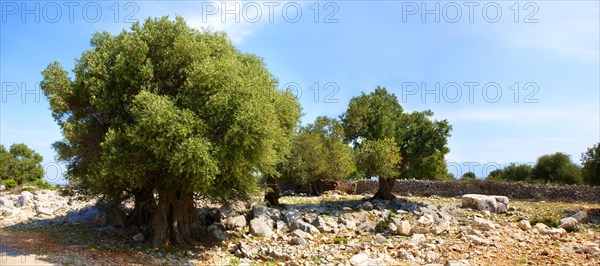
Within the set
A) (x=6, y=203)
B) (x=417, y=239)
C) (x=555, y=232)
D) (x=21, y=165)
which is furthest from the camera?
(x=21, y=165)

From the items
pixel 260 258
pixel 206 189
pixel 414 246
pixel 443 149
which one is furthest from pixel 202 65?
pixel 443 149

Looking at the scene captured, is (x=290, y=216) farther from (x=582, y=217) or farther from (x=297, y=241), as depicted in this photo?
(x=582, y=217)

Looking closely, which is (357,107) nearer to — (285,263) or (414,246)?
(414,246)

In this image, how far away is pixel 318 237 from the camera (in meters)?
23.2

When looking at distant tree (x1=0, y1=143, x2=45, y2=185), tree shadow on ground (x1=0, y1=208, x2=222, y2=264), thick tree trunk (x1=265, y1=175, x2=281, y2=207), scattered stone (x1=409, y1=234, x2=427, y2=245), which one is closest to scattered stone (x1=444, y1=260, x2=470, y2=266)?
scattered stone (x1=409, y1=234, x2=427, y2=245)

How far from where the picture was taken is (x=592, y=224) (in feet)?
90.9

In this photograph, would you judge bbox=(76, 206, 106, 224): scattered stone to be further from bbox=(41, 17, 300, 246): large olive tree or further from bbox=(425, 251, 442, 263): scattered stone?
bbox=(425, 251, 442, 263): scattered stone

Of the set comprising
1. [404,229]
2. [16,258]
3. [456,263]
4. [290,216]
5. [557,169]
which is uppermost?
[557,169]

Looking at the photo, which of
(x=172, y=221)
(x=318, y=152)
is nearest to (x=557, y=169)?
(x=318, y=152)

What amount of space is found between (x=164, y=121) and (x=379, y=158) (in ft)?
64.7

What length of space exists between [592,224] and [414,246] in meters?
14.4

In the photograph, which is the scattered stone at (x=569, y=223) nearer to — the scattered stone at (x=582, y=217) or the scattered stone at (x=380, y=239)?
the scattered stone at (x=582, y=217)

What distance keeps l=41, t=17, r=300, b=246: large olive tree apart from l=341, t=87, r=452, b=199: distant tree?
53.9 feet

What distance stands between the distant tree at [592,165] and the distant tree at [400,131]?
12036 millimetres
